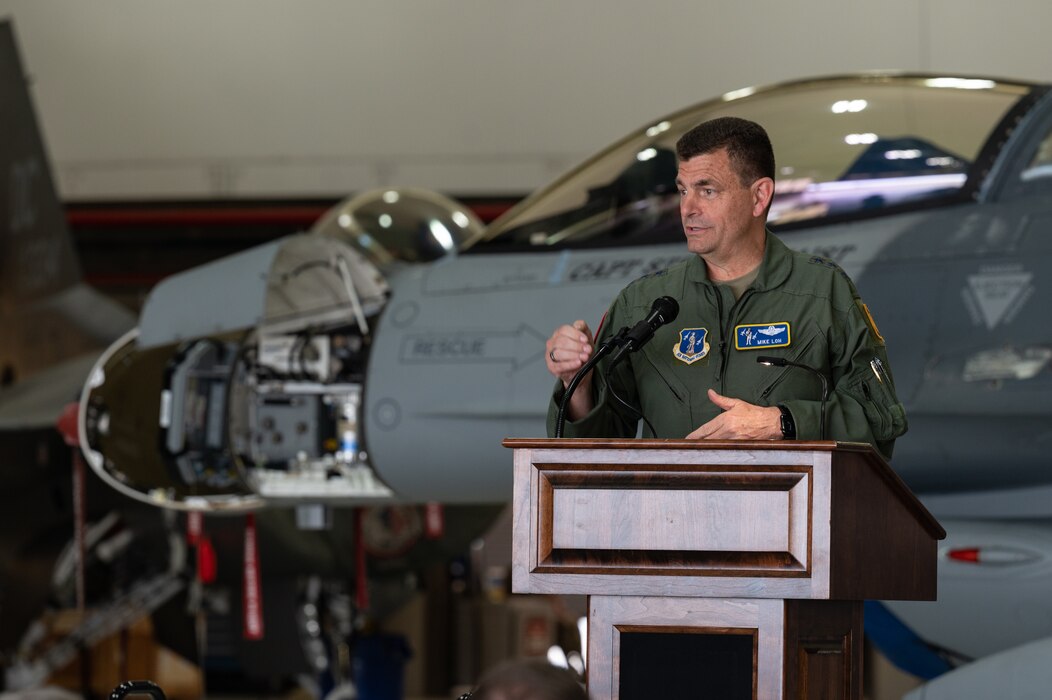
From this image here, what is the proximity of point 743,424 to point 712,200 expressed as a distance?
1.38 feet

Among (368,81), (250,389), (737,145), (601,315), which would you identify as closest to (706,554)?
(737,145)

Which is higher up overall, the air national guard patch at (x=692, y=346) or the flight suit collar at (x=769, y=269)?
the flight suit collar at (x=769, y=269)

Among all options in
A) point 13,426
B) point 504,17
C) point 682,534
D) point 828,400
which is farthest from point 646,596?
point 504,17

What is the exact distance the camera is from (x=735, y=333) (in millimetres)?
2252

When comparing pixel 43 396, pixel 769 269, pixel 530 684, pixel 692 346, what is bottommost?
pixel 43 396

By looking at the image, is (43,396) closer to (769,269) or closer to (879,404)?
(769,269)

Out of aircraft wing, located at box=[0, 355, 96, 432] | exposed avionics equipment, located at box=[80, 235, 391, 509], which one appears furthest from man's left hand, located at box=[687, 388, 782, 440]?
aircraft wing, located at box=[0, 355, 96, 432]

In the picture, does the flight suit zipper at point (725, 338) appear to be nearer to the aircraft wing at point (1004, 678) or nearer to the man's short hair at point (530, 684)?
the man's short hair at point (530, 684)

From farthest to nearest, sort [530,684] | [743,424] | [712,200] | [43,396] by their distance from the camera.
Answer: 1. [43,396]
2. [712,200]
3. [743,424]
4. [530,684]

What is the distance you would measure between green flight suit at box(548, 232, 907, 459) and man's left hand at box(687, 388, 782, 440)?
0.15 m

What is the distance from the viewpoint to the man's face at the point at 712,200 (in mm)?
2182

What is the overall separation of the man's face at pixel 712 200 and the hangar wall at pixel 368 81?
8.52 m

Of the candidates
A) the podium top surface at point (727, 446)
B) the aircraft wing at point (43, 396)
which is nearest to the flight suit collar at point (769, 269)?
the podium top surface at point (727, 446)

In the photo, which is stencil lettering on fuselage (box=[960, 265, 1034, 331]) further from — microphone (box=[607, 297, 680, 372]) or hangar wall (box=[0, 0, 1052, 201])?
hangar wall (box=[0, 0, 1052, 201])
